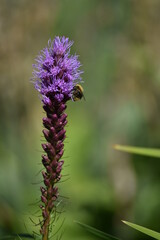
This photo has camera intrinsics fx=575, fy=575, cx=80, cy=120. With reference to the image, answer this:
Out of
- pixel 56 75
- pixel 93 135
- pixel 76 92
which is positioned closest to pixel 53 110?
pixel 56 75

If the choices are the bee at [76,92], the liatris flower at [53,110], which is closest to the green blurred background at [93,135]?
the bee at [76,92]

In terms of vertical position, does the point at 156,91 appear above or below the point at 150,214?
above

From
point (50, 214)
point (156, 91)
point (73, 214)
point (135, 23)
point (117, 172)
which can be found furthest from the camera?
point (135, 23)

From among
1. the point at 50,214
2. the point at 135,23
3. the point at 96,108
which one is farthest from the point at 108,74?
the point at 50,214

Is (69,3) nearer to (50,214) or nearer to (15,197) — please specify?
(15,197)

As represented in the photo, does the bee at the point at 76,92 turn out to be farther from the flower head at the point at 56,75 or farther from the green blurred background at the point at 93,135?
the green blurred background at the point at 93,135

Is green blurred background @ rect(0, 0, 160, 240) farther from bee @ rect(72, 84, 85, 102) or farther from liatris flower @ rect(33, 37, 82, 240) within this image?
liatris flower @ rect(33, 37, 82, 240)

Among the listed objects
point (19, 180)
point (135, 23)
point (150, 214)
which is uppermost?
point (135, 23)
